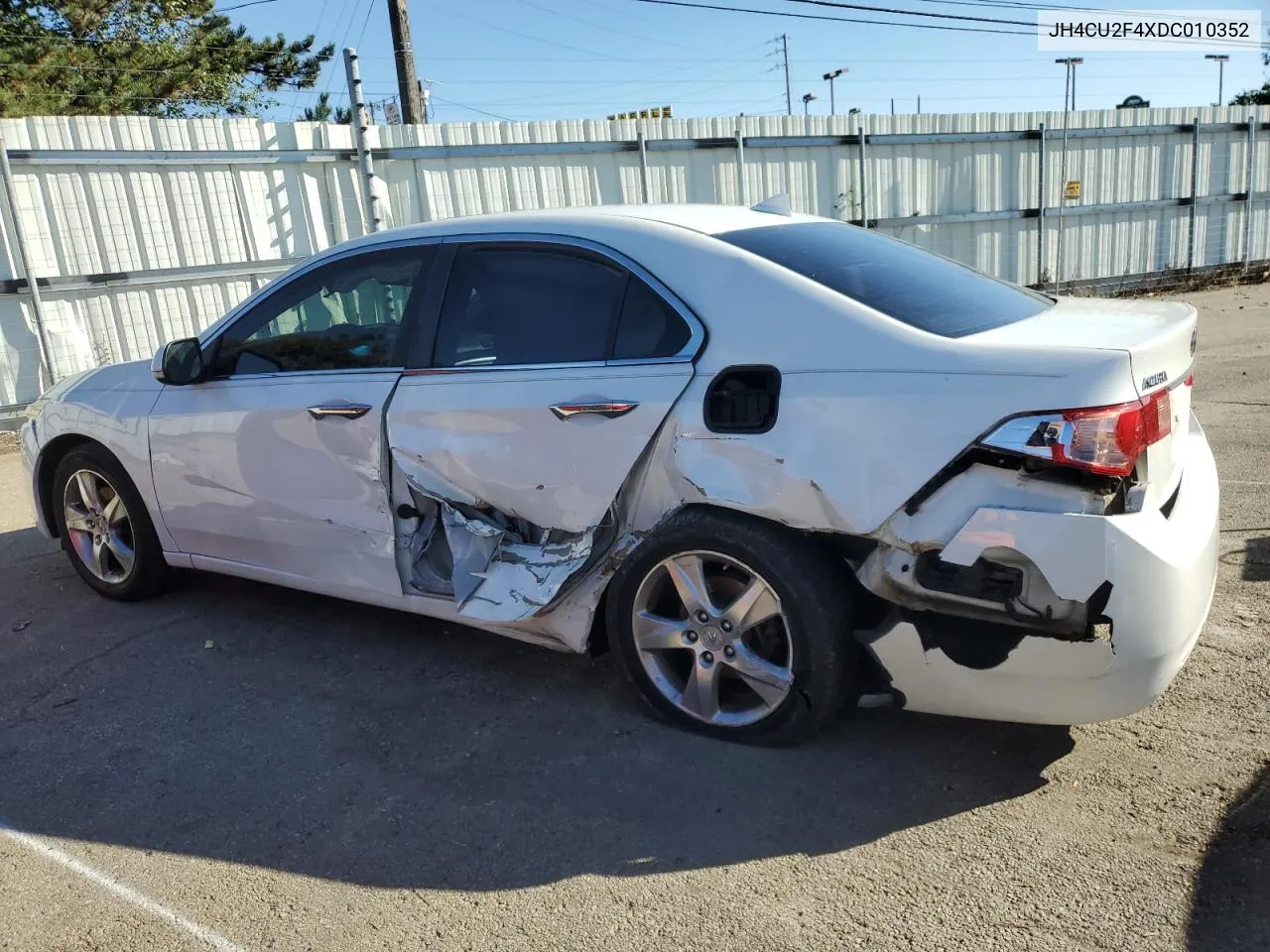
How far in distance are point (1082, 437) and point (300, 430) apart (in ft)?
9.26

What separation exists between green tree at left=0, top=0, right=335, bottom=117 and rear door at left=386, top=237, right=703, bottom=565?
17.8 m

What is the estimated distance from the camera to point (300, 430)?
397 centimetres

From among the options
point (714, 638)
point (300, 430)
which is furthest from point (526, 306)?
point (714, 638)

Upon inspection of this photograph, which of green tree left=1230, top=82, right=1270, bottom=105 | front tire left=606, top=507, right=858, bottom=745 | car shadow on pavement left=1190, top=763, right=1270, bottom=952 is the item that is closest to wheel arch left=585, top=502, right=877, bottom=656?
front tire left=606, top=507, right=858, bottom=745

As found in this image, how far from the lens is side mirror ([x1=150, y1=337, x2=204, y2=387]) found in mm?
4289

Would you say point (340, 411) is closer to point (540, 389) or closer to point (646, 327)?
point (540, 389)

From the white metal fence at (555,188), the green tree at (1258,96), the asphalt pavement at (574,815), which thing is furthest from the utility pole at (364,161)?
the green tree at (1258,96)

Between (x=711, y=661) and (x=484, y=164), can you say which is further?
(x=484, y=164)

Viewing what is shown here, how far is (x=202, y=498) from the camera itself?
4.39 m

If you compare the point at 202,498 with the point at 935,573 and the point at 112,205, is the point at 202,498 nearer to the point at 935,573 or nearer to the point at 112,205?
the point at 935,573

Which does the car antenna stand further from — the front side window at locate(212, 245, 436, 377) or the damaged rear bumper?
the damaged rear bumper

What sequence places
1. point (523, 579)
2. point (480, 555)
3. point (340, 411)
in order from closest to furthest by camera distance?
point (523, 579) → point (480, 555) → point (340, 411)

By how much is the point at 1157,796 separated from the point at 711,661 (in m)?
1.33

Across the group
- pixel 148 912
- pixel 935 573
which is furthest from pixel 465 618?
pixel 935 573
